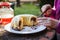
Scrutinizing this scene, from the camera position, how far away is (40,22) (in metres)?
1.02

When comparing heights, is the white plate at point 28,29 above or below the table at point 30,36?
above

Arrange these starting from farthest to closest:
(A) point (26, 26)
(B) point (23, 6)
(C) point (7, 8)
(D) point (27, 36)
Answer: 1. (B) point (23, 6)
2. (C) point (7, 8)
3. (A) point (26, 26)
4. (D) point (27, 36)

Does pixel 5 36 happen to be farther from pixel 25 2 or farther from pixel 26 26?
pixel 25 2

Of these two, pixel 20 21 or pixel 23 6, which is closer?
pixel 20 21

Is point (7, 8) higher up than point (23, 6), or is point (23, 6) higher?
point (7, 8)

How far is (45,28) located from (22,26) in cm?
13

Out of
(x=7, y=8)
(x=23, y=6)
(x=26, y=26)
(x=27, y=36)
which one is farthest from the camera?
(x=23, y=6)

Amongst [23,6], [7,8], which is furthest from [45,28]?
[23,6]

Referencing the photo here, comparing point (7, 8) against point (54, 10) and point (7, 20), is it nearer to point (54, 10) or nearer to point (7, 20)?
point (7, 20)

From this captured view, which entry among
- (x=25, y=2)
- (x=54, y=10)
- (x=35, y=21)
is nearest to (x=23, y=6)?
(x=25, y=2)

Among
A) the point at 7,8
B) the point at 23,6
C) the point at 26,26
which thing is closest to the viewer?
the point at 26,26

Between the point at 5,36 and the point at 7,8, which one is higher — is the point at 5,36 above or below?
below

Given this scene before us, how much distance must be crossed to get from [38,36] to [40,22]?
Answer: 0.60 feet

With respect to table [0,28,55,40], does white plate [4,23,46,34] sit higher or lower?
higher
